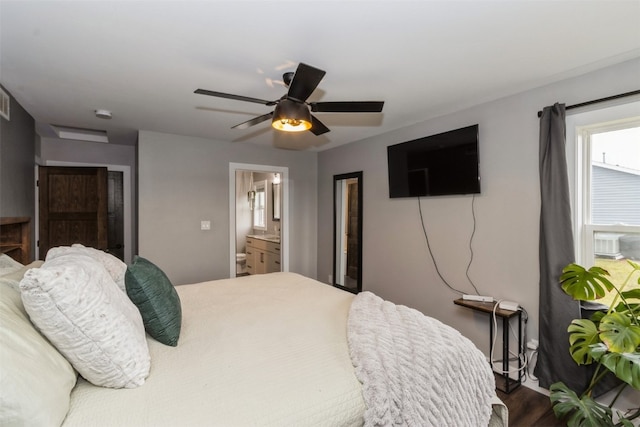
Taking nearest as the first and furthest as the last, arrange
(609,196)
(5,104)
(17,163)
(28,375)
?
(28,375) → (609,196) → (5,104) → (17,163)

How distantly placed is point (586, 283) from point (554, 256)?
0.32 meters

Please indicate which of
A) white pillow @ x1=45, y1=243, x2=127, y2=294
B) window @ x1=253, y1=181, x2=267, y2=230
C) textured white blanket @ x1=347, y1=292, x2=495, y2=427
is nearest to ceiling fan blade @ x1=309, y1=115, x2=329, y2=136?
textured white blanket @ x1=347, y1=292, x2=495, y2=427

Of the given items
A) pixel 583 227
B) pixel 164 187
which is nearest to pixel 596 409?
pixel 583 227

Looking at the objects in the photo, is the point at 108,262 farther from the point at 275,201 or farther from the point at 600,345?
the point at 275,201

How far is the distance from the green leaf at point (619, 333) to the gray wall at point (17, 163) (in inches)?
165

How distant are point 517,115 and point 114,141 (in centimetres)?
475

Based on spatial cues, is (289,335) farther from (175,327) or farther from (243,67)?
(243,67)

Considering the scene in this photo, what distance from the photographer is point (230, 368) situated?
124cm

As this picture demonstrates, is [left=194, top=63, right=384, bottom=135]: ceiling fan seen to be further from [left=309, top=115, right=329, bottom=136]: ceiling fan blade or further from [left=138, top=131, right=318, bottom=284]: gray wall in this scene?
[left=138, top=131, right=318, bottom=284]: gray wall

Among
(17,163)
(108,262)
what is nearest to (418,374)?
(108,262)

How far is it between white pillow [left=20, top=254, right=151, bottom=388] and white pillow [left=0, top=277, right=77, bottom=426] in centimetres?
4

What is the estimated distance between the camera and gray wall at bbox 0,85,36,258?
2350 mm

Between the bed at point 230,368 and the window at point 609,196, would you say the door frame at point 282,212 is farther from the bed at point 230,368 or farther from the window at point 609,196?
the window at point 609,196

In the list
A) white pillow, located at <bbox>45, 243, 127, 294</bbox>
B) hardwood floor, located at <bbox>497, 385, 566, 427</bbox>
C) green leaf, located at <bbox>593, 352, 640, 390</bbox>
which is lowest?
hardwood floor, located at <bbox>497, 385, 566, 427</bbox>
